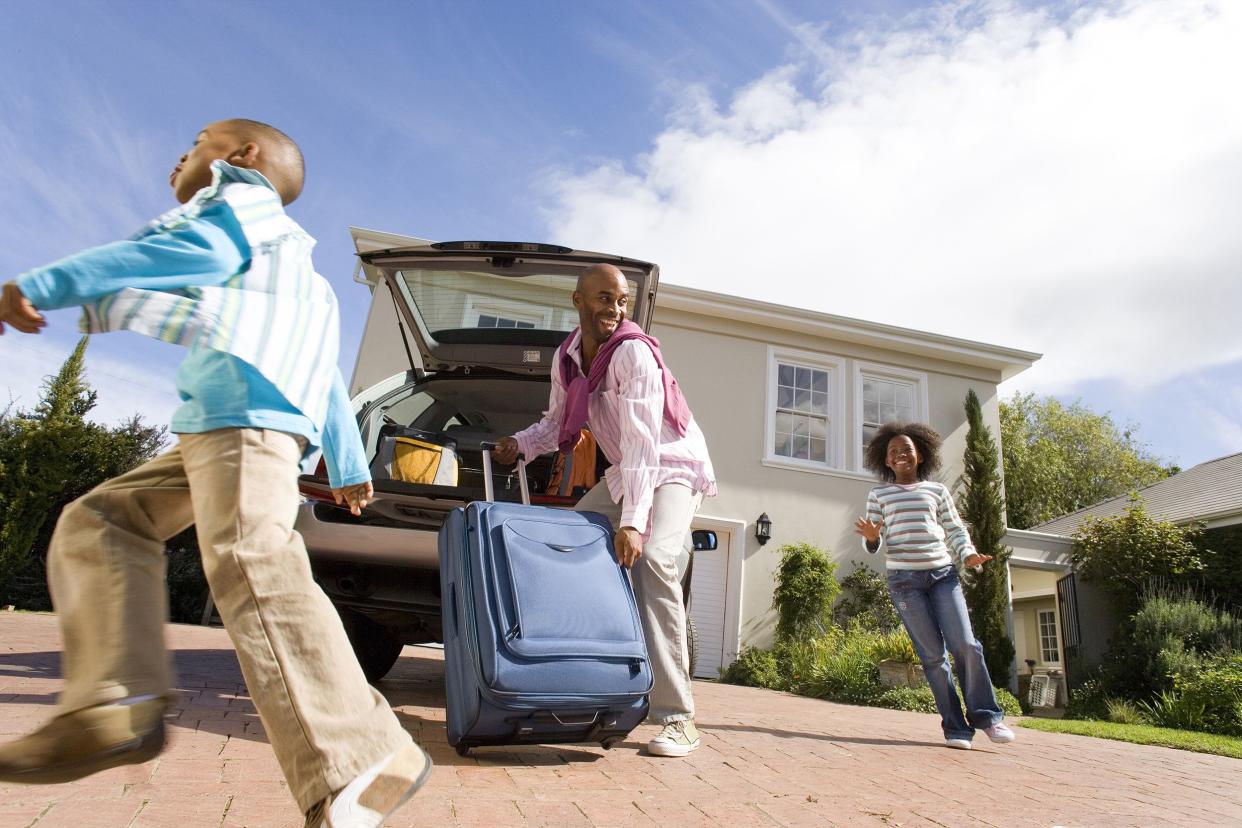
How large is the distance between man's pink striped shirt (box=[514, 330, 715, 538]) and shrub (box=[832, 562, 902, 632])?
8242mm

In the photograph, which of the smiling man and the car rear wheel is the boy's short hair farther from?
the car rear wheel

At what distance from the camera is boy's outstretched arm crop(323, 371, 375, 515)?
1.93 metres

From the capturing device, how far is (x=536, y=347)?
4.42 m

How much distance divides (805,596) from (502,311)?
286 inches

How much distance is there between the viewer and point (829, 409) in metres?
12.7

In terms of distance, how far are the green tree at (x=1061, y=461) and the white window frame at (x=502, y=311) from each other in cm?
2589

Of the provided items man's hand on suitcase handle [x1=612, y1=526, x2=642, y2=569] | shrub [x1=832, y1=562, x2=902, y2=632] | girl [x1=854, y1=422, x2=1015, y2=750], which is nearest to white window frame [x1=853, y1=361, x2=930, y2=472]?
shrub [x1=832, y1=562, x2=902, y2=632]

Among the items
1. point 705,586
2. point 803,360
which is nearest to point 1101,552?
point 803,360

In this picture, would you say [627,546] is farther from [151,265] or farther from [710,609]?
[710,609]

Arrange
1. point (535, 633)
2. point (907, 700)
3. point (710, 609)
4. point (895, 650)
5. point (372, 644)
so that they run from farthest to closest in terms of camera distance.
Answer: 1. point (710, 609)
2. point (895, 650)
3. point (907, 700)
4. point (372, 644)
5. point (535, 633)

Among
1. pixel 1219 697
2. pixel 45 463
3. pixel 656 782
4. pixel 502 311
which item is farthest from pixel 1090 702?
pixel 45 463

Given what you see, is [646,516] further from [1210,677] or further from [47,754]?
[1210,677]

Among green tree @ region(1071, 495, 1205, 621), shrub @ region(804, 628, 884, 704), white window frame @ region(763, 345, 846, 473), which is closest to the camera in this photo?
shrub @ region(804, 628, 884, 704)

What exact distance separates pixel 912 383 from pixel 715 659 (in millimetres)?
5641
